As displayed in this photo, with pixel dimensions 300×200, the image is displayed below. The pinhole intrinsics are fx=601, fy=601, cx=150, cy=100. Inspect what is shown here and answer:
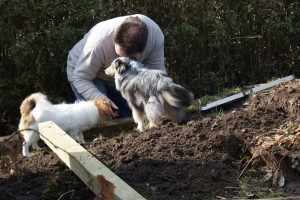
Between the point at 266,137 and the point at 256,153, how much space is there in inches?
13.6

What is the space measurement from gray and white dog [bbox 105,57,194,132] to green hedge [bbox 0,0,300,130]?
163 cm

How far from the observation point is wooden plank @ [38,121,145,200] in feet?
13.0

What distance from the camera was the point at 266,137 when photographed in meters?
5.05

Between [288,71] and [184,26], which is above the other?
[184,26]

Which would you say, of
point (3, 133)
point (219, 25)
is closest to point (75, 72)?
point (3, 133)

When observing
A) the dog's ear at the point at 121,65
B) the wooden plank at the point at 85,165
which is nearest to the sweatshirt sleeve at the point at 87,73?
the dog's ear at the point at 121,65

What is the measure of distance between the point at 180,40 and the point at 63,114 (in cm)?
268

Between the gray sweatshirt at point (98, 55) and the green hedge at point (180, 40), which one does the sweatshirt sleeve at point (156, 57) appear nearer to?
the gray sweatshirt at point (98, 55)

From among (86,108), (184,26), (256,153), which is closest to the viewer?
(256,153)

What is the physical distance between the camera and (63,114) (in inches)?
274

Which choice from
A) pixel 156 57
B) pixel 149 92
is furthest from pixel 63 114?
pixel 156 57

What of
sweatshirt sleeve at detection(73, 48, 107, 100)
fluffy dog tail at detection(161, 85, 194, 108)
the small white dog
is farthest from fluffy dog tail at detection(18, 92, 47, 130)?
fluffy dog tail at detection(161, 85, 194, 108)

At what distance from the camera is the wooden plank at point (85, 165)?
156 inches

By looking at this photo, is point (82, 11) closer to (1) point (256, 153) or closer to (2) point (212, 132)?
(2) point (212, 132)
